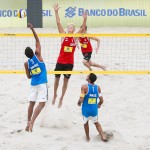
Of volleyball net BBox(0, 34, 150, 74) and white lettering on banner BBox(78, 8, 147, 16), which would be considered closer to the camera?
volleyball net BBox(0, 34, 150, 74)

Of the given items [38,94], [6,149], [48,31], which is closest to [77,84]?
[38,94]

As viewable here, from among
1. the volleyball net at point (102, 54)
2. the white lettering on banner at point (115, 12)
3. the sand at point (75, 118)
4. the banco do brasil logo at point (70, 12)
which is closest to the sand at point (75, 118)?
the sand at point (75, 118)

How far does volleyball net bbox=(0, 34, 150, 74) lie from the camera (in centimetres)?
1236

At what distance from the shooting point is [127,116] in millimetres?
8633

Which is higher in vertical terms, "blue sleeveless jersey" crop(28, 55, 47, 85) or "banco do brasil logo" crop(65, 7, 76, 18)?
"banco do brasil logo" crop(65, 7, 76, 18)

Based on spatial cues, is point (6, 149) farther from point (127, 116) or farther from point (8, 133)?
point (127, 116)

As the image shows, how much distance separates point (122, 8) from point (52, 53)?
724cm

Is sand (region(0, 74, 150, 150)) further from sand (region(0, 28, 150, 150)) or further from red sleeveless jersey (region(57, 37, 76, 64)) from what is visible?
red sleeveless jersey (region(57, 37, 76, 64))

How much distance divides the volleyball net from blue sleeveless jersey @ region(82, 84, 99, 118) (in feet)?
14.4

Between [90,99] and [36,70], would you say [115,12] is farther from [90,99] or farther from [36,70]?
[90,99]

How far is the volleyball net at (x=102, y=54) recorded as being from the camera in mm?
12359

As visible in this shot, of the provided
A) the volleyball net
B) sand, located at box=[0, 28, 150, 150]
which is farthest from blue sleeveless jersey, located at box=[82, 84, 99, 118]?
the volleyball net

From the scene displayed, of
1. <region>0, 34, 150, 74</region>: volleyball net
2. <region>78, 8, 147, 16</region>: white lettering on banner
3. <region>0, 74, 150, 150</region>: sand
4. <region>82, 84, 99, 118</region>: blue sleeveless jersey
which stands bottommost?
<region>0, 74, 150, 150</region>: sand

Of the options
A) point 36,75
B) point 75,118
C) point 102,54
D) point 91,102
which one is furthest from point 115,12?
point 91,102
